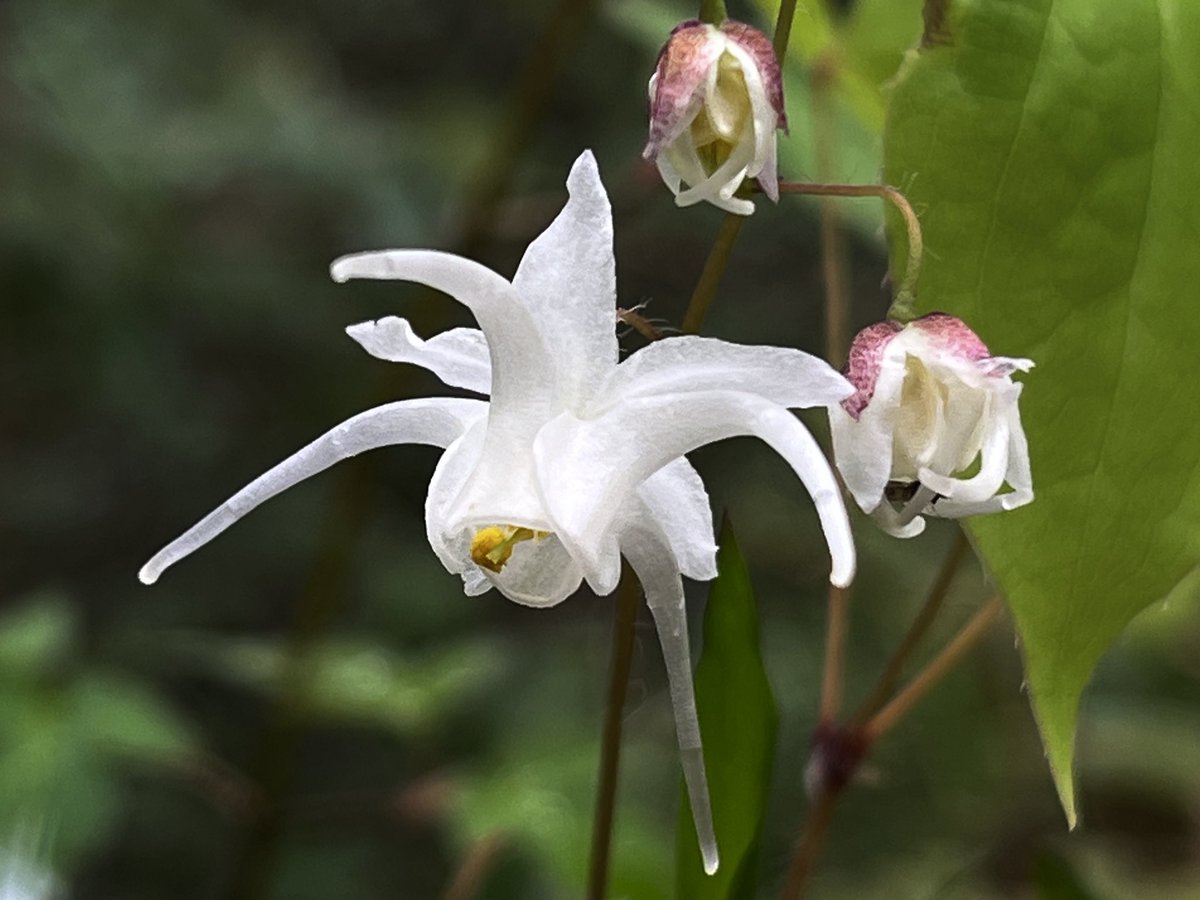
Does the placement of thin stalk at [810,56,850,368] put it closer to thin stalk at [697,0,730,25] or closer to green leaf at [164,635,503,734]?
thin stalk at [697,0,730,25]

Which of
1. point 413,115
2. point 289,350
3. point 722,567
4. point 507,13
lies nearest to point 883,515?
point 722,567

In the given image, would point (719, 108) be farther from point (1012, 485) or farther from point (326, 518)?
point (326, 518)

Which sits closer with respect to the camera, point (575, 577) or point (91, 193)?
point (575, 577)

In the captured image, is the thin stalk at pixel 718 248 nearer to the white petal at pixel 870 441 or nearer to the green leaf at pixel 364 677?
the white petal at pixel 870 441

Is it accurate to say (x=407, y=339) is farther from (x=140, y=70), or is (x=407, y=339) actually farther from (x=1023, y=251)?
(x=140, y=70)

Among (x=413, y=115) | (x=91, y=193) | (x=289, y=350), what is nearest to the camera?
(x=91, y=193)

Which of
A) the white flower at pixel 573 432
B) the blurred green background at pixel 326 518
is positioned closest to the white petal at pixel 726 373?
the white flower at pixel 573 432
